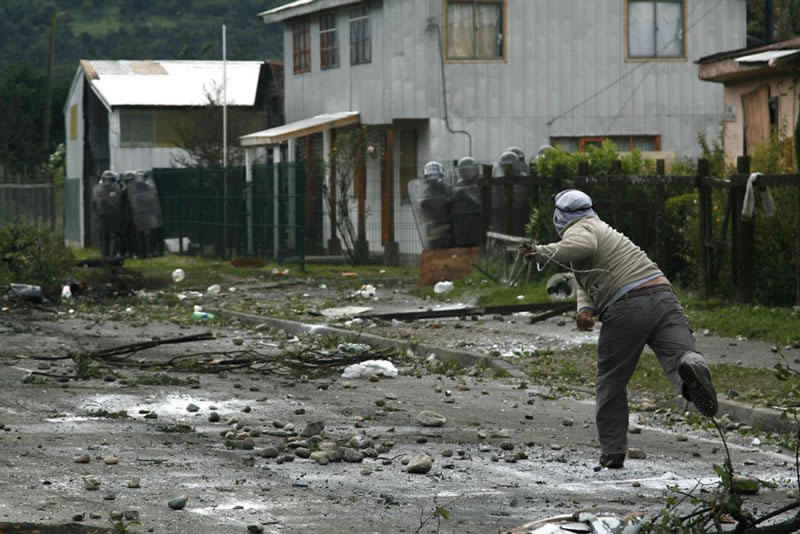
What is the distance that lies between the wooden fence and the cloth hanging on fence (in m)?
0.07

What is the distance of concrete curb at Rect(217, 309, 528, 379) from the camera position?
50.3ft

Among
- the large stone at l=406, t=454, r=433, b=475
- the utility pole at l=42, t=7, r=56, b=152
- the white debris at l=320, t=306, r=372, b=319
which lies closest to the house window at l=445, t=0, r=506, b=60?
the white debris at l=320, t=306, r=372, b=319

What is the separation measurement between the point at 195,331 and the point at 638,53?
713 inches

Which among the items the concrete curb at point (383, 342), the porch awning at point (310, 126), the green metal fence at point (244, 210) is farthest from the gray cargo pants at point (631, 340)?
the porch awning at point (310, 126)

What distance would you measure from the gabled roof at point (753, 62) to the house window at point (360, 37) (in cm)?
973

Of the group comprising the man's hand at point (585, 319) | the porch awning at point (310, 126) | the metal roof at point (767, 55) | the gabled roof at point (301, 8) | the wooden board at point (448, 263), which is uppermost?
the gabled roof at point (301, 8)

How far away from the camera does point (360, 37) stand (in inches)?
1409

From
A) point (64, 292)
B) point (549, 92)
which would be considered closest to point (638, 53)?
point (549, 92)

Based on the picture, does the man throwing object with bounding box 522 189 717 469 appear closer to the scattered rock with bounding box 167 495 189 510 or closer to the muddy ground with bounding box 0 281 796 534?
the muddy ground with bounding box 0 281 796 534

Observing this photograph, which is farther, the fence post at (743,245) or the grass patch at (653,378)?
the fence post at (743,245)

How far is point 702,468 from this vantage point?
372 inches

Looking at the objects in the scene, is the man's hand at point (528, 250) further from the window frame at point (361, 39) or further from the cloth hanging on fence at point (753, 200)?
the window frame at point (361, 39)

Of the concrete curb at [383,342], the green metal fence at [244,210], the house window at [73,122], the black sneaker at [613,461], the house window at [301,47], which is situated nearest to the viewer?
the black sneaker at [613,461]

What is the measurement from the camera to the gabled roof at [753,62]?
22.7 m
